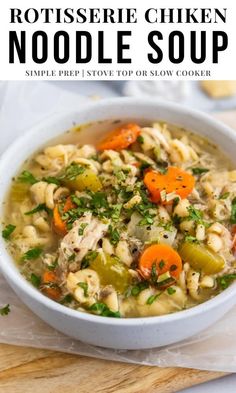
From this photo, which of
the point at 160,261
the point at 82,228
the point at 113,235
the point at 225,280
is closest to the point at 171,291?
the point at 160,261

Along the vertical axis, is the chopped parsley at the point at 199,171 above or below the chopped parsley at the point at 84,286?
above

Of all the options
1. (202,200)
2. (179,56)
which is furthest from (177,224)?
(179,56)

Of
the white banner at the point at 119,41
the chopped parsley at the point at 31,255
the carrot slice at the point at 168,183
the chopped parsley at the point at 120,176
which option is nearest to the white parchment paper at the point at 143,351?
the chopped parsley at the point at 31,255

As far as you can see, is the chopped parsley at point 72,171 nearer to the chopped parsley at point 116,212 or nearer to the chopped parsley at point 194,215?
the chopped parsley at point 116,212

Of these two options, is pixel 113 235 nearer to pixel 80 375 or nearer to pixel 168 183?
pixel 168 183

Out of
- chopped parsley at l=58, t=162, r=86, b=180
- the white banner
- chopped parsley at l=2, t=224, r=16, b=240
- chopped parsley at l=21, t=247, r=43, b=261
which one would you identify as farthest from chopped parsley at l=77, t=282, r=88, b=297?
the white banner

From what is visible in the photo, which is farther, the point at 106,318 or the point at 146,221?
the point at 146,221
